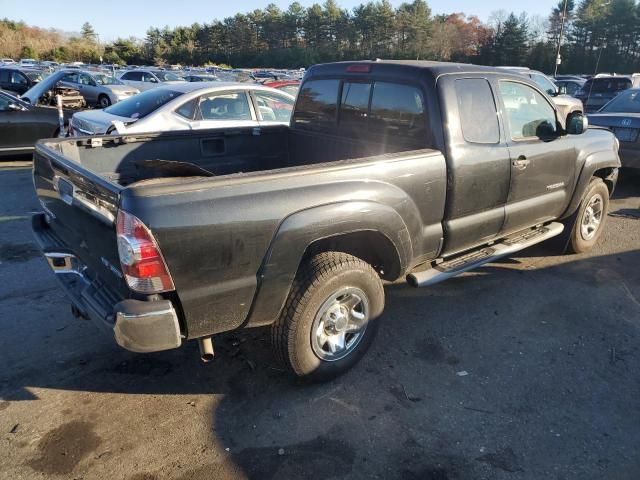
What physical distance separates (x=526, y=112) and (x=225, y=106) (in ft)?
16.0

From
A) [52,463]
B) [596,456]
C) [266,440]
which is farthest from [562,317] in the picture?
[52,463]

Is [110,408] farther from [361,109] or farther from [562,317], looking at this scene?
[562,317]

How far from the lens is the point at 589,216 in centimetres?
555

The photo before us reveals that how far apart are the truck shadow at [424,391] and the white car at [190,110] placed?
4.65 metres

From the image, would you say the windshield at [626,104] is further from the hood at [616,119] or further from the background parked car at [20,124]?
the background parked car at [20,124]

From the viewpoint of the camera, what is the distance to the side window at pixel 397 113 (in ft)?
12.3

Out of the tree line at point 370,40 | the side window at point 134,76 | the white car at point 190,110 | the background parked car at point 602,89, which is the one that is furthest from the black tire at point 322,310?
the tree line at point 370,40

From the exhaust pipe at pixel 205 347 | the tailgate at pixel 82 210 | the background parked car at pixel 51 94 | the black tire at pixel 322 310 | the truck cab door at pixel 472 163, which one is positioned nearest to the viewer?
the tailgate at pixel 82 210

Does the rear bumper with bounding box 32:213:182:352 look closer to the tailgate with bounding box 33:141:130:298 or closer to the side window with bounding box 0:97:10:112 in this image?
the tailgate with bounding box 33:141:130:298

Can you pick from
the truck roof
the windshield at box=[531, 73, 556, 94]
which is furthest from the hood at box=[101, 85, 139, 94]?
the truck roof

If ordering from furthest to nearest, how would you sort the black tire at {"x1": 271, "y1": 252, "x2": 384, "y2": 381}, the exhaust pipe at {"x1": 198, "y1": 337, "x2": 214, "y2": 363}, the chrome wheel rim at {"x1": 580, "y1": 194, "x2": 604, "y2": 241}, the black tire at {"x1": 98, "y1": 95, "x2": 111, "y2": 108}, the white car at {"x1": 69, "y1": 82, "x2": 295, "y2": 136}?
the black tire at {"x1": 98, "y1": 95, "x2": 111, "y2": 108}
the white car at {"x1": 69, "y1": 82, "x2": 295, "y2": 136}
the chrome wheel rim at {"x1": 580, "y1": 194, "x2": 604, "y2": 241}
the black tire at {"x1": 271, "y1": 252, "x2": 384, "y2": 381}
the exhaust pipe at {"x1": 198, "y1": 337, "x2": 214, "y2": 363}

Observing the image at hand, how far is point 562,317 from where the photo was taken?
4.22m

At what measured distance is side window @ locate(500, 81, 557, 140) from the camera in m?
4.23

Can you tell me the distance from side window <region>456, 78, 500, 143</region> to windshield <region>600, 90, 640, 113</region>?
235 inches
